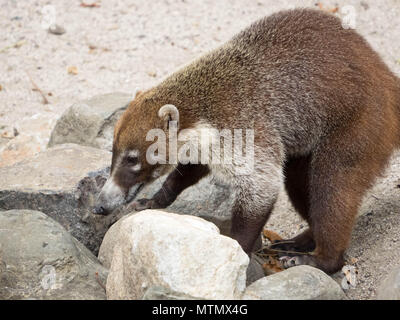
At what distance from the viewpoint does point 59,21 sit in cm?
1266

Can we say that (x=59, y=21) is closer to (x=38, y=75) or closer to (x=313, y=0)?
(x=38, y=75)

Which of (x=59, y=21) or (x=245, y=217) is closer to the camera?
(x=245, y=217)

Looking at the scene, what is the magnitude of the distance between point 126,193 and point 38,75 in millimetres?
6334

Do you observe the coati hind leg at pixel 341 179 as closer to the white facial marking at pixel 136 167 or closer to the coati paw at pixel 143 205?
the white facial marking at pixel 136 167

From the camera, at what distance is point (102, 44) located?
40.0ft

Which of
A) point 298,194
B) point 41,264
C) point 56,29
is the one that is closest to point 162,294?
point 41,264

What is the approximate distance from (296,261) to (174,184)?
1.72m

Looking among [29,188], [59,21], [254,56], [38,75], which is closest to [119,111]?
[29,188]

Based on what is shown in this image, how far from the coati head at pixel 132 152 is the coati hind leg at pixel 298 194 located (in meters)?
1.67

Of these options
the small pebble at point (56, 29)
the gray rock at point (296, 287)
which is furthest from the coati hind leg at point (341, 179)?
the small pebble at point (56, 29)

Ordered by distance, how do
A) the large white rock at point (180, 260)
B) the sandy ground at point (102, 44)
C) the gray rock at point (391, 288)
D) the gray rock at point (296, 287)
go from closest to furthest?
the large white rock at point (180, 260)
the gray rock at point (391, 288)
the gray rock at point (296, 287)
the sandy ground at point (102, 44)

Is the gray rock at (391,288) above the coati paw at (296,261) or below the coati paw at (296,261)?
above

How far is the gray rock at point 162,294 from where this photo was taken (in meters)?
4.48

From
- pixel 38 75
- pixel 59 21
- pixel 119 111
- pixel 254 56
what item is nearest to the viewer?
pixel 254 56
